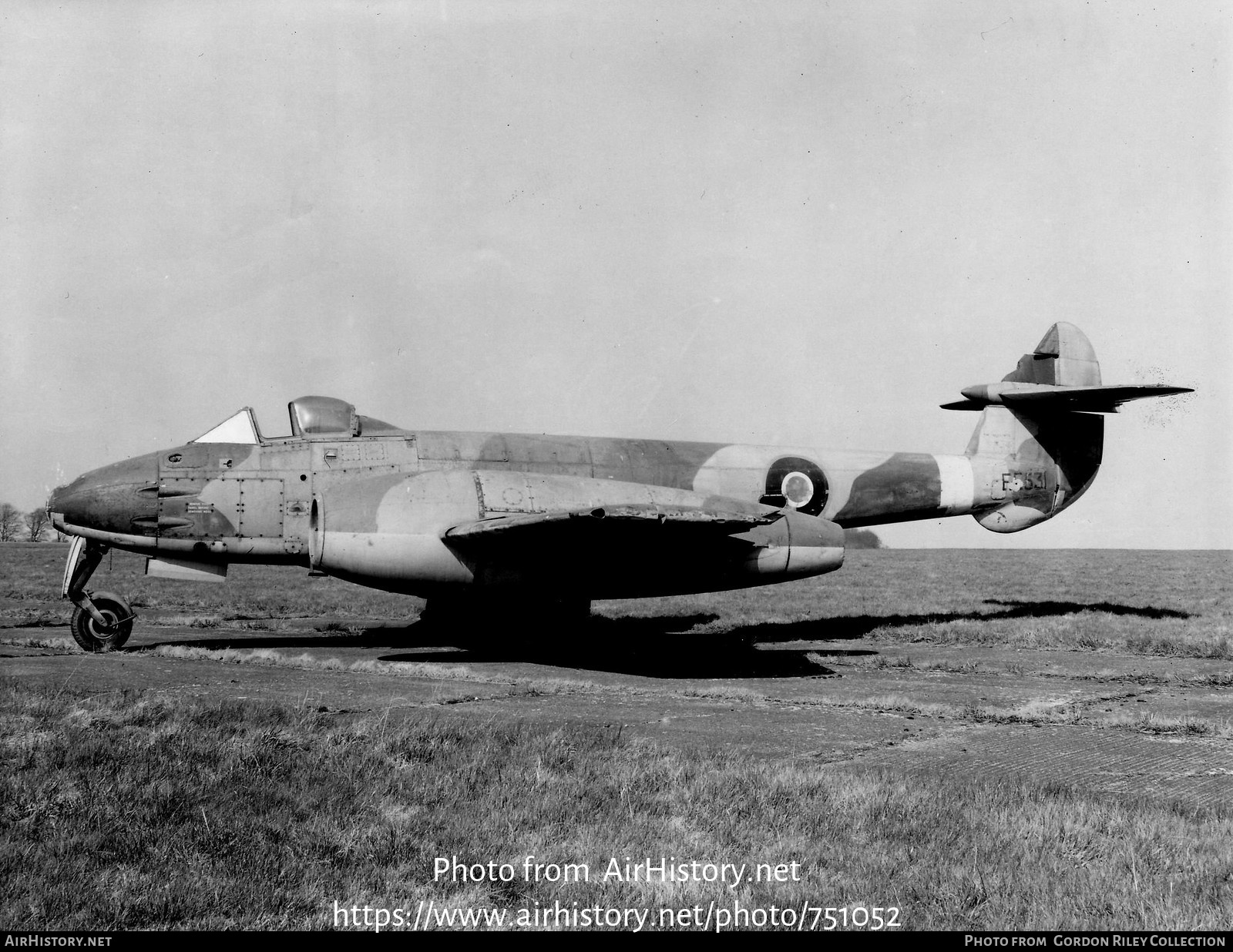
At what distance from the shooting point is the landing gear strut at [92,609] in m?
12.4

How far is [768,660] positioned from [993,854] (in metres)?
8.30

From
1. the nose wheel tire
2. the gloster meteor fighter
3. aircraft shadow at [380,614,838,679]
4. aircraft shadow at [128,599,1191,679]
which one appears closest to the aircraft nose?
the gloster meteor fighter

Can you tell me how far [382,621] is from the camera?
59.2 feet

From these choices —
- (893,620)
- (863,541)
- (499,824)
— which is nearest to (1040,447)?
(893,620)

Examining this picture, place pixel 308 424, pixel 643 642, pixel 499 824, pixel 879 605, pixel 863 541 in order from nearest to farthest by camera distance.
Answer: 1. pixel 499 824
2. pixel 308 424
3. pixel 643 642
4. pixel 879 605
5. pixel 863 541

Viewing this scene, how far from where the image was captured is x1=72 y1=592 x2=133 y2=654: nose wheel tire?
12.4m

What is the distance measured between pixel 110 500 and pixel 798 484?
948 cm

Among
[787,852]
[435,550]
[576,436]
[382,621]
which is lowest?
[382,621]

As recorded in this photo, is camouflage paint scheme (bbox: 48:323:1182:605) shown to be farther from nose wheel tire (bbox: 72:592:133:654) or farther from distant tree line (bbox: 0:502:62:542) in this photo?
distant tree line (bbox: 0:502:62:542)

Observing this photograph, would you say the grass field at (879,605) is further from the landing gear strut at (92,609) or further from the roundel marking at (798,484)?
the landing gear strut at (92,609)

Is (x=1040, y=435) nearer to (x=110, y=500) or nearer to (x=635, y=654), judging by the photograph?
(x=635, y=654)

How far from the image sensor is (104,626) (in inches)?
493

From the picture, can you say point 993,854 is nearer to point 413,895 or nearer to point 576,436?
point 413,895

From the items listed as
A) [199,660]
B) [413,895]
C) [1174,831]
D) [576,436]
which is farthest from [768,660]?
[413,895]
